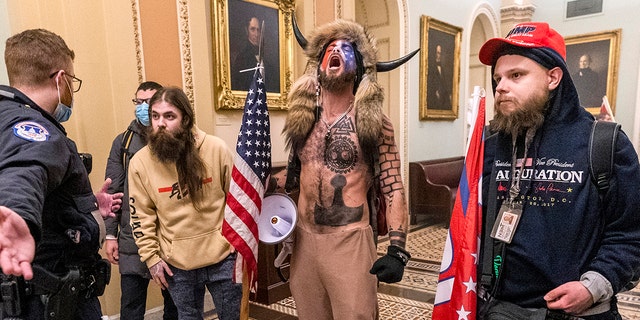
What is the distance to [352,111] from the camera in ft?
6.63

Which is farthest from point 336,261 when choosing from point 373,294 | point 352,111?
point 352,111

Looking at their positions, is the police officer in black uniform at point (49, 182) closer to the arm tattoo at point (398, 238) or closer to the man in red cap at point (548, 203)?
the arm tattoo at point (398, 238)

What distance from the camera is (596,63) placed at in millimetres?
9664

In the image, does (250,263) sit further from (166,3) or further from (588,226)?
(166,3)

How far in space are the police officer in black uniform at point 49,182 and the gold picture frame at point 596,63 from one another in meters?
10.7

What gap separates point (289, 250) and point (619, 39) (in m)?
10.6

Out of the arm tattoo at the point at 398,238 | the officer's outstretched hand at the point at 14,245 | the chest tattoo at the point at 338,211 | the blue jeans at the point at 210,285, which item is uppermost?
the officer's outstretched hand at the point at 14,245

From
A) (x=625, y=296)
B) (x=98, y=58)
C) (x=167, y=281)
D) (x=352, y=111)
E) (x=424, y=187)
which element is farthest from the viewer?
(x=424, y=187)

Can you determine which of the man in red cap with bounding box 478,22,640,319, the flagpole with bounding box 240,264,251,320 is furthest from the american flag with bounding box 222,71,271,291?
the man in red cap with bounding box 478,22,640,319

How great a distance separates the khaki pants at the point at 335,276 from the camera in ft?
6.12

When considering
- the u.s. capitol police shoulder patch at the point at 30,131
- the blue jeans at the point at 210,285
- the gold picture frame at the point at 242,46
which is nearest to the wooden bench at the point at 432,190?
the gold picture frame at the point at 242,46

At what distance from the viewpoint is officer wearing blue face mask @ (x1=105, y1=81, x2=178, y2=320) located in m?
2.68

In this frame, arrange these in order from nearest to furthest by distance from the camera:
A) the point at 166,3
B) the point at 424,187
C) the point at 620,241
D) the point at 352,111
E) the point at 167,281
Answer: the point at 620,241 → the point at 352,111 → the point at 167,281 → the point at 166,3 → the point at 424,187

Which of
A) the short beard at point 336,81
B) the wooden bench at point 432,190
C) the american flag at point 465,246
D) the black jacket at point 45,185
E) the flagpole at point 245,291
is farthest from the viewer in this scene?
the wooden bench at point 432,190
